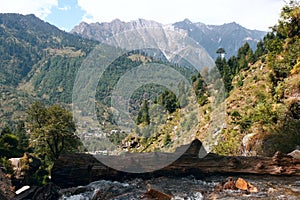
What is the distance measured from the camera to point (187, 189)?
9.45 metres

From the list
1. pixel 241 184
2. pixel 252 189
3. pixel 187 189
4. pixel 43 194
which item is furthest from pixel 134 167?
pixel 252 189

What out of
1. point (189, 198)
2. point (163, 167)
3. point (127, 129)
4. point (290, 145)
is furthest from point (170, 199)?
point (127, 129)

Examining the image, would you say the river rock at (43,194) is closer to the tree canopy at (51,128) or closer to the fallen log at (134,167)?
the fallen log at (134,167)

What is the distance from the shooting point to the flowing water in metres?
8.47

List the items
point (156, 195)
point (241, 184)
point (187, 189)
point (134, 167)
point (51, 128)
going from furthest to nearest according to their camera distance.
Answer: point (51, 128)
point (134, 167)
point (187, 189)
point (241, 184)
point (156, 195)

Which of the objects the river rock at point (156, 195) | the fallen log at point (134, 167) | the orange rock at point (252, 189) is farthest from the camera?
the fallen log at point (134, 167)

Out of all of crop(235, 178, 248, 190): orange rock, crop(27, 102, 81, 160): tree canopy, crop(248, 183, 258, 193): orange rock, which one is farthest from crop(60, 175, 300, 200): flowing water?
crop(27, 102, 81, 160): tree canopy

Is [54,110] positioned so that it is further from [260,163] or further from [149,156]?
[260,163]

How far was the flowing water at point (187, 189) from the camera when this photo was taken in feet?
27.8

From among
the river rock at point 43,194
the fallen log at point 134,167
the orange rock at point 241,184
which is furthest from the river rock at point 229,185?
the river rock at point 43,194

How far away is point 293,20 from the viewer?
105ft

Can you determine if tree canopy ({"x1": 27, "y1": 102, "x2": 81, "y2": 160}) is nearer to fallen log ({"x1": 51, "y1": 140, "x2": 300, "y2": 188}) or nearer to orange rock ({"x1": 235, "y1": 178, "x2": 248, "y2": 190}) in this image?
fallen log ({"x1": 51, "y1": 140, "x2": 300, "y2": 188})

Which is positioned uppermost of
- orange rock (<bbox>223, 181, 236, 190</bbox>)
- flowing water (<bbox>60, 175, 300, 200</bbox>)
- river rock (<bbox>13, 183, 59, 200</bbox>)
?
orange rock (<bbox>223, 181, 236, 190</bbox>)

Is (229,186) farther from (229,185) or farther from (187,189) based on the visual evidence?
(187,189)
